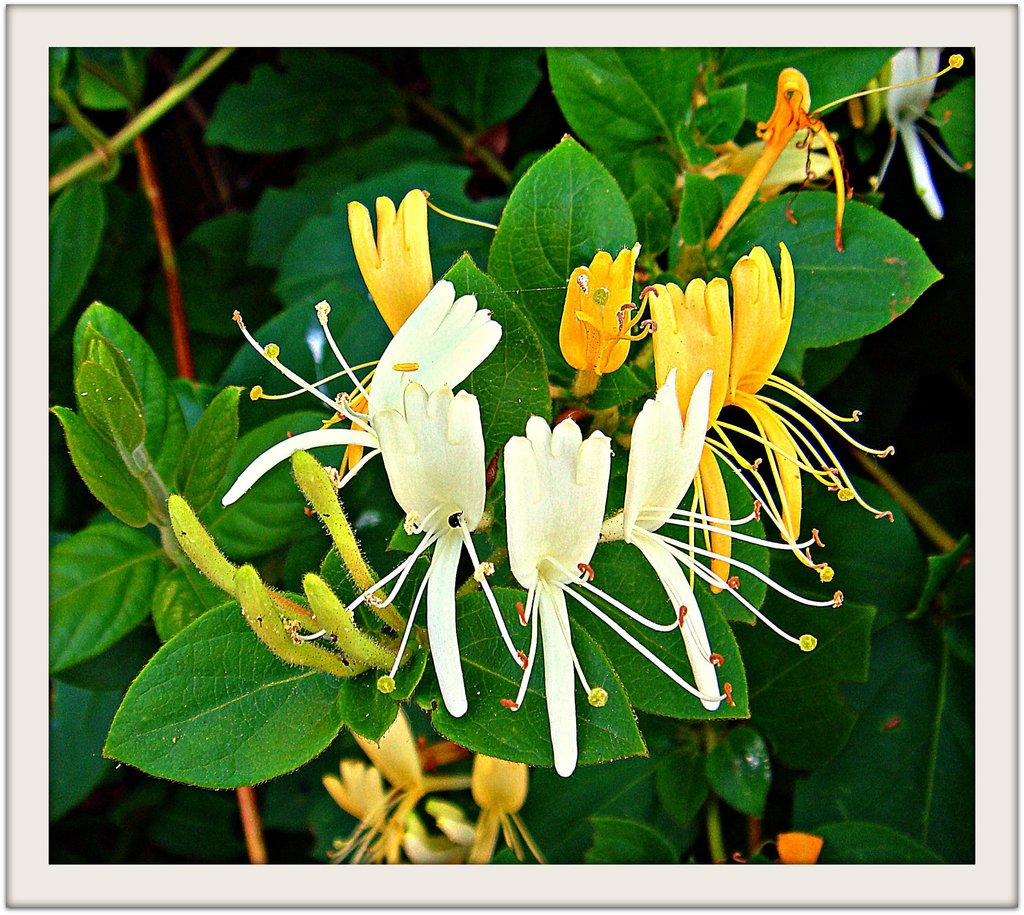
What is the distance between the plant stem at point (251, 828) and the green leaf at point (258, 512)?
0.90 ft

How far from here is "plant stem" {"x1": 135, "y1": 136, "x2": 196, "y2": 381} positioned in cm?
115

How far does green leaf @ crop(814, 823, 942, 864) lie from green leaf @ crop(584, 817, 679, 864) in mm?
139

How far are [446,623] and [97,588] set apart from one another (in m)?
0.41

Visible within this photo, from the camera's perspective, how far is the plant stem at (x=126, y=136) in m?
1.14

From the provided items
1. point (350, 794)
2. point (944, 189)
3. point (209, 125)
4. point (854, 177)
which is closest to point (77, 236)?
point (209, 125)

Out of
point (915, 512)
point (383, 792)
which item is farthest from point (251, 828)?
point (915, 512)

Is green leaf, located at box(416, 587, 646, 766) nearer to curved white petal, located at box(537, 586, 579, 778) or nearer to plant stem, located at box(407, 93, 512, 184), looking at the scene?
curved white petal, located at box(537, 586, 579, 778)

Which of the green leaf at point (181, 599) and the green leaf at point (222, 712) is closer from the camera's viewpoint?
the green leaf at point (222, 712)

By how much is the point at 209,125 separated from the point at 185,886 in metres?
0.90

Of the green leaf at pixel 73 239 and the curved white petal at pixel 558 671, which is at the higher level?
the green leaf at pixel 73 239

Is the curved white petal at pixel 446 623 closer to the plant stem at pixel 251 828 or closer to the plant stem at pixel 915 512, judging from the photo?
the plant stem at pixel 251 828

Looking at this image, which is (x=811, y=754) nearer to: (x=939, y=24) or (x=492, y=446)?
(x=492, y=446)

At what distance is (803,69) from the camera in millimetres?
878

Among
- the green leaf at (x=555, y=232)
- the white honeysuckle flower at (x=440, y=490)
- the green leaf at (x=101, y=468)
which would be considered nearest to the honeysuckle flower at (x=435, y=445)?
the white honeysuckle flower at (x=440, y=490)
